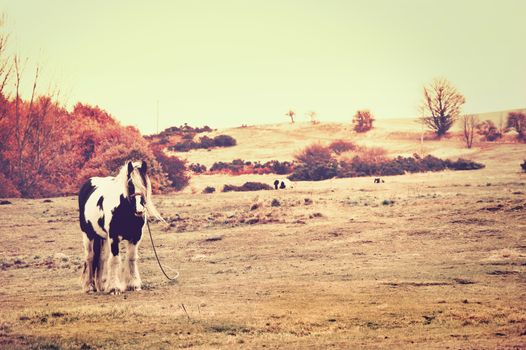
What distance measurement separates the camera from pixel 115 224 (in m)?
16.0

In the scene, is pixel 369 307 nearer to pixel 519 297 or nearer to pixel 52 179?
pixel 519 297

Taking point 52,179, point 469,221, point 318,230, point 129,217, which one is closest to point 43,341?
point 129,217

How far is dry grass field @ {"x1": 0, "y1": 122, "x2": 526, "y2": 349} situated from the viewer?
40.7 feet

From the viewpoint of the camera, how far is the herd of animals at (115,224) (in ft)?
51.8

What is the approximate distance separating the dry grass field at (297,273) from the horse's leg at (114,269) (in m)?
0.50

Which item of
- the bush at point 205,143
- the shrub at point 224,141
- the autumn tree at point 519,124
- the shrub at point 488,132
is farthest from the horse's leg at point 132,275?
the shrub at point 224,141

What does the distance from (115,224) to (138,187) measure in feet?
3.62

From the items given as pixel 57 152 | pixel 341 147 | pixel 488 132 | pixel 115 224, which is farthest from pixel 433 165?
pixel 115 224

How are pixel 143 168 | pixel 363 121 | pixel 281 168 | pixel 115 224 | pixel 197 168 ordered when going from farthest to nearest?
pixel 363 121 → pixel 197 168 → pixel 281 168 → pixel 115 224 → pixel 143 168

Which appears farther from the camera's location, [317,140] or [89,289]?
[317,140]

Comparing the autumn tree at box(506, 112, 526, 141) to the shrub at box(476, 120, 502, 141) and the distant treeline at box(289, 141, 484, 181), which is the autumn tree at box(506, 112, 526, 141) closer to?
the shrub at box(476, 120, 502, 141)

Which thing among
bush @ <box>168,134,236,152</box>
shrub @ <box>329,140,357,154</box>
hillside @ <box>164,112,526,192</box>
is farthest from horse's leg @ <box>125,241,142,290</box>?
bush @ <box>168,134,236,152</box>

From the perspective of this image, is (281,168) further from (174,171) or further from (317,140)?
(317,140)

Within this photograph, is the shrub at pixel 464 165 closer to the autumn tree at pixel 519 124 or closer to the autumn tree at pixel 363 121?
the autumn tree at pixel 519 124
